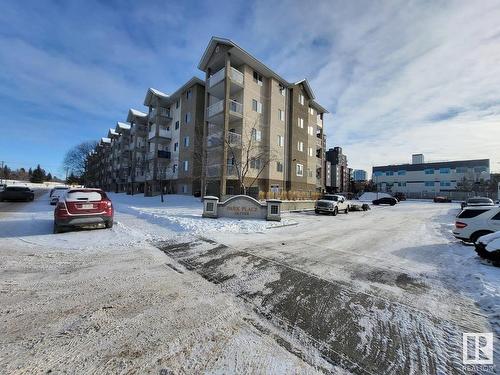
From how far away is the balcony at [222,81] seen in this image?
27.0m

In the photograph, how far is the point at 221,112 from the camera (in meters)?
27.2

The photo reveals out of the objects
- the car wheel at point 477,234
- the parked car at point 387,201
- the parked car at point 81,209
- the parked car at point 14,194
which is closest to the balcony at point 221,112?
the parked car at point 81,209

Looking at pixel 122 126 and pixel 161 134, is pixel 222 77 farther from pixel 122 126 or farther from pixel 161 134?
pixel 122 126

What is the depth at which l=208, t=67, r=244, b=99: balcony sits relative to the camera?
27.0 metres

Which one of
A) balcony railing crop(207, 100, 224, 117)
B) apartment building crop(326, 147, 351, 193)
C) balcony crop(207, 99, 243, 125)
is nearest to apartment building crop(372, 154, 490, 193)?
apartment building crop(326, 147, 351, 193)

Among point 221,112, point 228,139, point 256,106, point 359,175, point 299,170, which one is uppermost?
point 256,106

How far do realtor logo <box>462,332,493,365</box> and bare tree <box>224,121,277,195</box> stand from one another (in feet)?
74.6

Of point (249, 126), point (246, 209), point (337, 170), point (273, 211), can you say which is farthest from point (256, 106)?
point (337, 170)

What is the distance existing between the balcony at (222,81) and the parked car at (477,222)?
23681 mm

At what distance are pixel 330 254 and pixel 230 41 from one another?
2561cm

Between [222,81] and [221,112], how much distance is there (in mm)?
3268

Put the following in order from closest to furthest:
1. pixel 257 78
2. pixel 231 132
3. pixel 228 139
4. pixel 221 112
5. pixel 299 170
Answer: pixel 228 139 → pixel 221 112 → pixel 231 132 → pixel 257 78 → pixel 299 170

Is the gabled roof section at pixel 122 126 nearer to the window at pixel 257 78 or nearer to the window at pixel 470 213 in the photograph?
the window at pixel 257 78

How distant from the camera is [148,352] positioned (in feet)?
9.15
